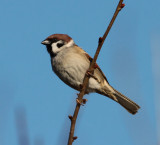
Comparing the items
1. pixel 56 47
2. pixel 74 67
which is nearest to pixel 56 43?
pixel 56 47

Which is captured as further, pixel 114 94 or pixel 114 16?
pixel 114 94

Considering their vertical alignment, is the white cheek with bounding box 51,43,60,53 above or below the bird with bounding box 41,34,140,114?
above

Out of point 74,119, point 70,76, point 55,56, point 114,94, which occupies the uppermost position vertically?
point 55,56

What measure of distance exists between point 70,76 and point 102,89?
19.8 inches

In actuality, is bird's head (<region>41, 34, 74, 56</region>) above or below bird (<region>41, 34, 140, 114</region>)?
above

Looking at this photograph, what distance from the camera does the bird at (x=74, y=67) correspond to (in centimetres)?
389

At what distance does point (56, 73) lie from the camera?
401 cm

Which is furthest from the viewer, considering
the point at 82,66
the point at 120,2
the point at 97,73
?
the point at 97,73

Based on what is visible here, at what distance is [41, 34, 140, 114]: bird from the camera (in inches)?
153

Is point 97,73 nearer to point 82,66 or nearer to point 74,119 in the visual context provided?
point 82,66

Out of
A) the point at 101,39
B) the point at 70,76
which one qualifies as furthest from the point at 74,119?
the point at 70,76

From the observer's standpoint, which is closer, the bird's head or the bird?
the bird

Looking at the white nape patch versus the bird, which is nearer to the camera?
the bird

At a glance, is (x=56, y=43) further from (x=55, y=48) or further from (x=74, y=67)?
(x=74, y=67)
